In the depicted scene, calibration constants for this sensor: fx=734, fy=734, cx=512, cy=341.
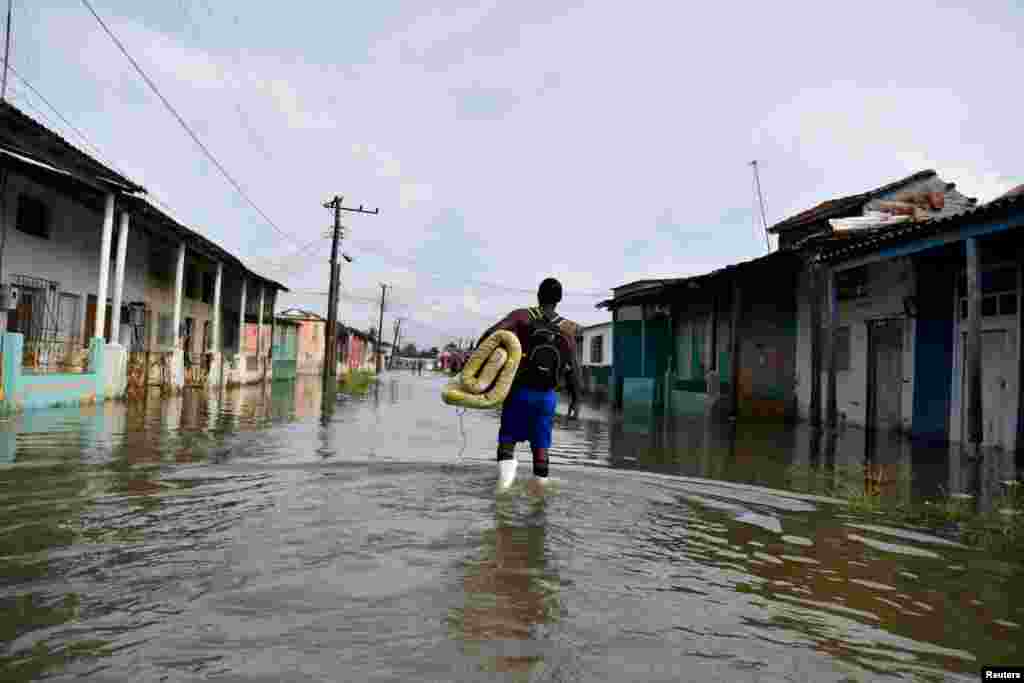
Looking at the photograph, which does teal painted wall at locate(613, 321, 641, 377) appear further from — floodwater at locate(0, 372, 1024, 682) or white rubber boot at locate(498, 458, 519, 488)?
white rubber boot at locate(498, 458, 519, 488)

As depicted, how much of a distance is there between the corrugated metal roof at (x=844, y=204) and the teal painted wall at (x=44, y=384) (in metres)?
18.1

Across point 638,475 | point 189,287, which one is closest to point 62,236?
point 189,287

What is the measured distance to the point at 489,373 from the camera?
Answer: 6.28 metres

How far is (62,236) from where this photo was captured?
15.8 meters

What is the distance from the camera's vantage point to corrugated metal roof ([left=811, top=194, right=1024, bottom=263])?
9469 millimetres

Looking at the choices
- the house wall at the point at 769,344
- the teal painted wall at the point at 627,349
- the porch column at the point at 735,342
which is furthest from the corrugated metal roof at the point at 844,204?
the teal painted wall at the point at 627,349

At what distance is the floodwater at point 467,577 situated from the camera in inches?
103

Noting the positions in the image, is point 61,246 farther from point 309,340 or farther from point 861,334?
point 309,340

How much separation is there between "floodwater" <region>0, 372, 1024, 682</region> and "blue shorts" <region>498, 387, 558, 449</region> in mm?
496

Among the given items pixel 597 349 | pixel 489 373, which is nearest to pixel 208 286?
pixel 597 349

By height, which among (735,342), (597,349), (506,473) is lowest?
(506,473)

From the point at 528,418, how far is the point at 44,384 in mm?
10095

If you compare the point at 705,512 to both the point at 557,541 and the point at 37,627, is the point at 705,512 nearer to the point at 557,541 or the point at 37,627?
the point at 557,541

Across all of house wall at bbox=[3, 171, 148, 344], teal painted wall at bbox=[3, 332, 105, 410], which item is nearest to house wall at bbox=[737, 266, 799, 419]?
teal painted wall at bbox=[3, 332, 105, 410]
